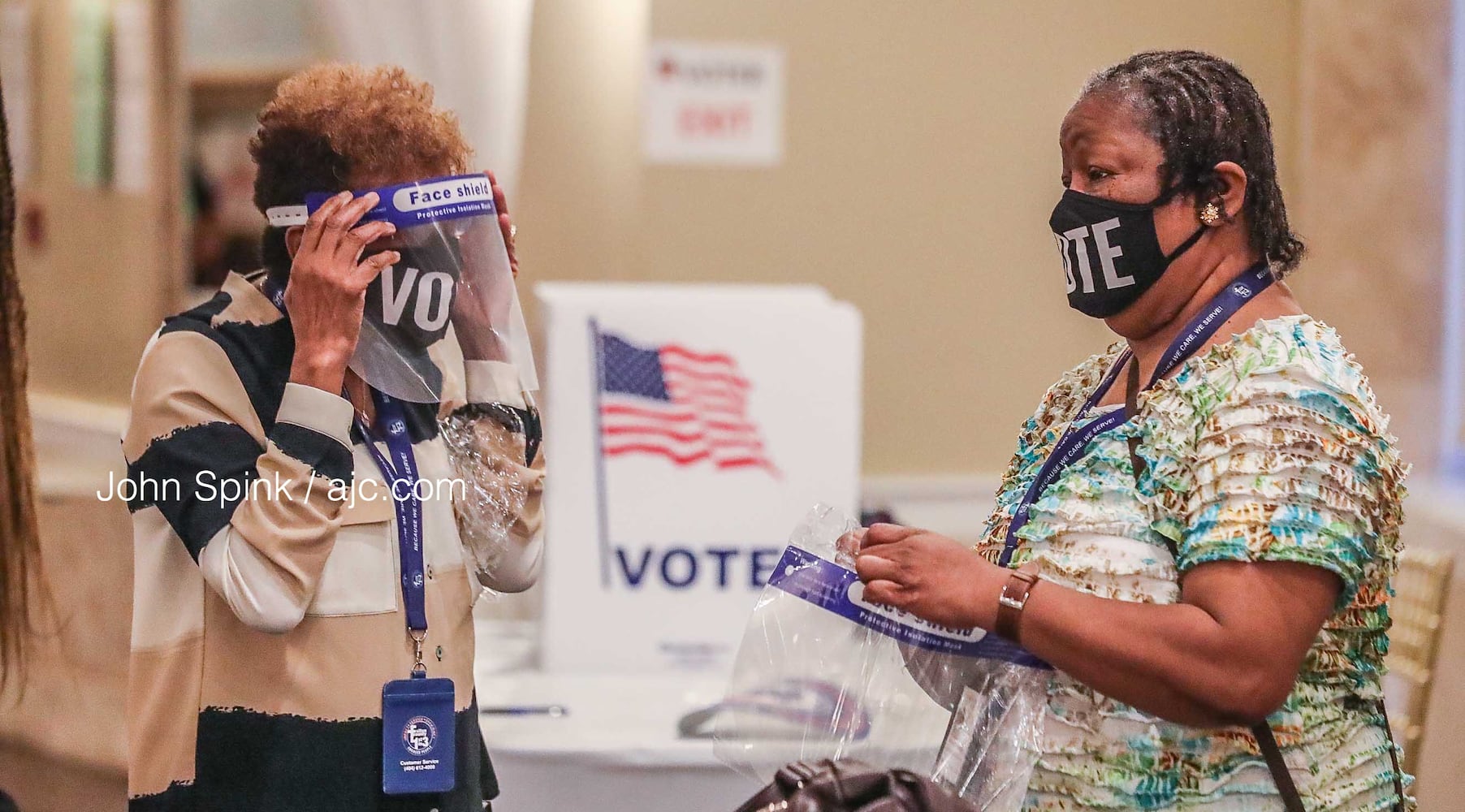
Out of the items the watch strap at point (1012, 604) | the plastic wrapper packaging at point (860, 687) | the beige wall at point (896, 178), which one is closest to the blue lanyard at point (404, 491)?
the plastic wrapper packaging at point (860, 687)

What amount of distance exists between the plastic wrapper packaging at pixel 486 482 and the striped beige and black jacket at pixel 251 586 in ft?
0.49

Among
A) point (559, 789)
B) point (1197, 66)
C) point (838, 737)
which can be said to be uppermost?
point (1197, 66)

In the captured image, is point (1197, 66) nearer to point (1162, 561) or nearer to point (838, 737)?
point (1162, 561)

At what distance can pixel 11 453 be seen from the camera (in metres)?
1.67

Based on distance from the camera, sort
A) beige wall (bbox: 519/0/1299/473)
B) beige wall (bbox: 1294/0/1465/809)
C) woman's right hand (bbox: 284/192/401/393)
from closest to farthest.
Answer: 1. woman's right hand (bbox: 284/192/401/393)
2. beige wall (bbox: 1294/0/1465/809)
3. beige wall (bbox: 519/0/1299/473)

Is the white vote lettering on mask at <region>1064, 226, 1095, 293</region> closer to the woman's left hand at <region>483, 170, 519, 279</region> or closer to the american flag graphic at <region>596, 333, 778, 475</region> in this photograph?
the woman's left hand at <region>483, 170, 519, 279</region>

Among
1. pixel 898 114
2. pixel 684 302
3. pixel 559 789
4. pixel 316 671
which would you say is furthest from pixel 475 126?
pixel 316 671

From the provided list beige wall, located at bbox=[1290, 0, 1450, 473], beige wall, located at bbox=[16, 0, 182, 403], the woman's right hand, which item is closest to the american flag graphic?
the woman's right hand

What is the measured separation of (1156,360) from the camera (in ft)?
4.94

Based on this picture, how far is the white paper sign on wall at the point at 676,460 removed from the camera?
113 inches

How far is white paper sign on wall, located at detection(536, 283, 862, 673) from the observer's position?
2.86m

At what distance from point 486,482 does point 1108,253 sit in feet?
2.78

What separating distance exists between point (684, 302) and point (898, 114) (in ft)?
4.01

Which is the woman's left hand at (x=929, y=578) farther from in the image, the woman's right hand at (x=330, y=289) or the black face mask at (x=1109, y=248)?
the woman's right hand at (x=330, y=289)
